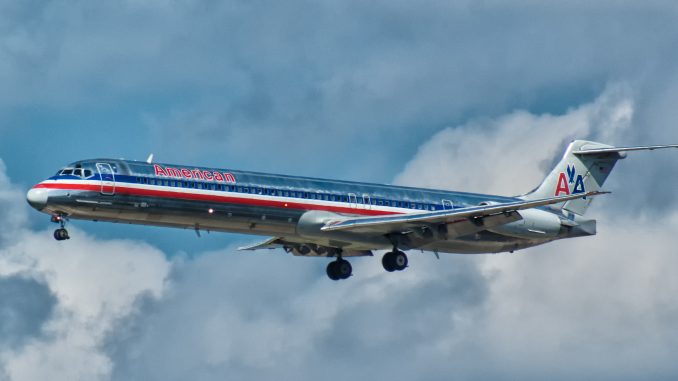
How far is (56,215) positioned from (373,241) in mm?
15274

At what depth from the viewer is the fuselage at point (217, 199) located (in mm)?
60750

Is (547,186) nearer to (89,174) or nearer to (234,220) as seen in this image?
(234,220)

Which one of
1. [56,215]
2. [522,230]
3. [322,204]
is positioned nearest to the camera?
[56,215]

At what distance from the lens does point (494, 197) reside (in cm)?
7344

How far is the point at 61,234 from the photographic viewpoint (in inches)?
2363

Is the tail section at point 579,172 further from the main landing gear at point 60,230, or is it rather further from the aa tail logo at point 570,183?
the main landing gear at point 60,230

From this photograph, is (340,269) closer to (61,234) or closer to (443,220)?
(443,220)

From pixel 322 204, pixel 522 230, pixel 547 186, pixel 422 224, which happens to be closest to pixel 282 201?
pixel 322 204

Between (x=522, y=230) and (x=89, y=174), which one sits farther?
(x=522, y=230)

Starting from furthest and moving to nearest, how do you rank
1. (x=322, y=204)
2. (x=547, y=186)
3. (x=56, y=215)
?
(x=547, y=186) → (x=322, y=204) → (x=56, y=215)

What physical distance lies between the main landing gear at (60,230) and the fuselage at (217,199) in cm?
23

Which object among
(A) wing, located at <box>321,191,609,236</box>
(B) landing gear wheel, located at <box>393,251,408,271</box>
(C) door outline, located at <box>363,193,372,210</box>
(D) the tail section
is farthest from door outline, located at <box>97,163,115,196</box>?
(D) the tail section

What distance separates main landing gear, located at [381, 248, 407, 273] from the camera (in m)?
68.5

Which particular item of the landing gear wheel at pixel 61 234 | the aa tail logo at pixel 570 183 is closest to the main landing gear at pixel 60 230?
the landing gear wheel at pixel 61 234
